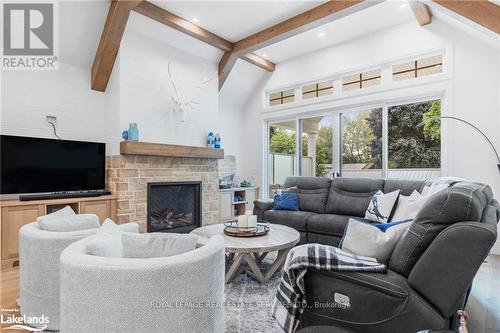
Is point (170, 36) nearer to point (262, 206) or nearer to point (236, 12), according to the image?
point (236, 12)

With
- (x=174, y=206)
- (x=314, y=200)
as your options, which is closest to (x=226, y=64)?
(x=174, y=206)

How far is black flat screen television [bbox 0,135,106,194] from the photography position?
3.33 m

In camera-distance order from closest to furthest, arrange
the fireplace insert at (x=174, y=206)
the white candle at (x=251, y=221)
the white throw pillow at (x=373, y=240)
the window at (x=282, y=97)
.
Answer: the white throw pillow at (x=373, y=240), the white candle at (x=251, y=221), the fireplace insert at (x=174, y=206), the window at (x=282, y=97)

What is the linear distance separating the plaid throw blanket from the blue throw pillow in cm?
256

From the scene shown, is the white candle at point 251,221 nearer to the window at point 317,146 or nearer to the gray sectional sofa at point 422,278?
the gray sectional sofa at point 422,278

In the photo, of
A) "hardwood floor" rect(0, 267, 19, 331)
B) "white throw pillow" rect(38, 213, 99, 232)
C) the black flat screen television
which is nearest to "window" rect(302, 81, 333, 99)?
the black flat screen television

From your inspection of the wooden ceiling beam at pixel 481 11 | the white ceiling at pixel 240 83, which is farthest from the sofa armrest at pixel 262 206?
the wooden ceiling beam at pixel 481 11

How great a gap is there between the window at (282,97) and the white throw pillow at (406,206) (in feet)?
11.3

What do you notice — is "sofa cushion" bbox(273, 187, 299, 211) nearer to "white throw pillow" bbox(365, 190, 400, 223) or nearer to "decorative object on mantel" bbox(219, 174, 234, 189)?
"white throw pillow" bbox(365, 190, 400, 223)

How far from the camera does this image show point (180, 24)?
4211 millimetres

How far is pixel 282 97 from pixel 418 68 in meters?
2.61

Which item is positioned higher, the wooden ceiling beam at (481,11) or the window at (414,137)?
the wooden ceiling beam at (481,11)

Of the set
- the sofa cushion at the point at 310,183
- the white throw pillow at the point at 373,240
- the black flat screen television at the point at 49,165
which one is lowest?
the white throw pillow at the point at 373,240

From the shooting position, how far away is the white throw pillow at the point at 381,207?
3.17m
